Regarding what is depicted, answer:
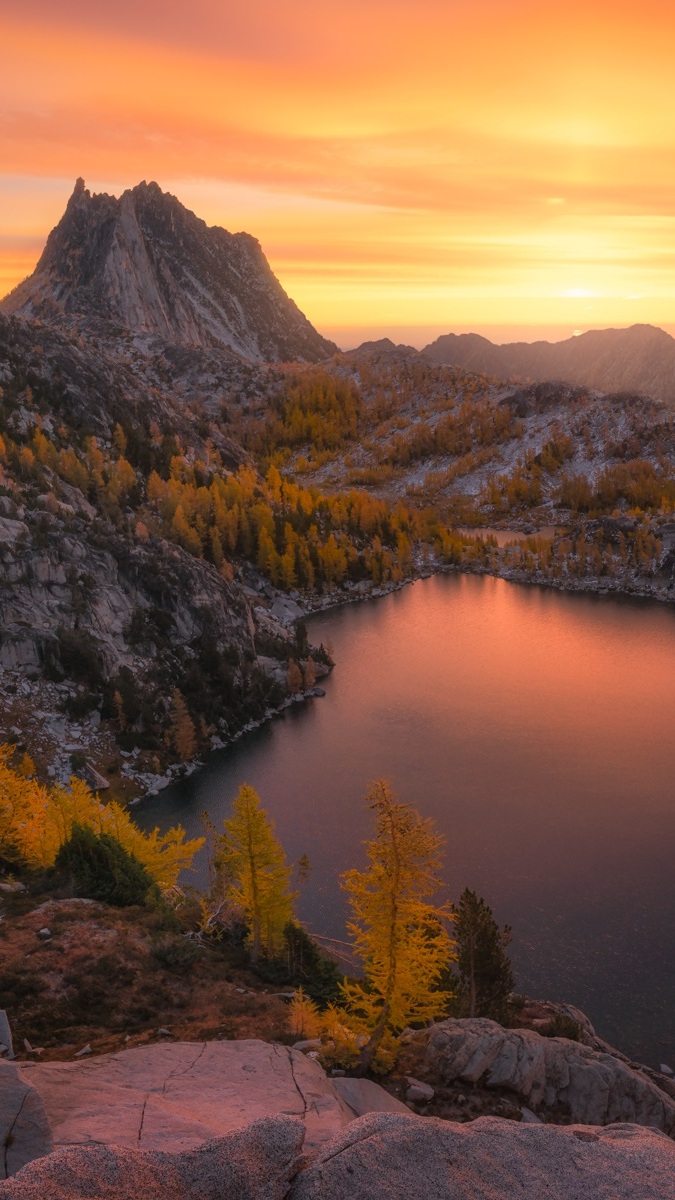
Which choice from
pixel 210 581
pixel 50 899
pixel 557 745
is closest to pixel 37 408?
pixel 210 581

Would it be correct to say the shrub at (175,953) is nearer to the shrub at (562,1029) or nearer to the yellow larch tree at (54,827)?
the yellow larch tree at (54,827)

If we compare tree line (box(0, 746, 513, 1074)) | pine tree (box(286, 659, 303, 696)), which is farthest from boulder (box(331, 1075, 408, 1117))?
pine tree (box(286, 659, 303, 696))

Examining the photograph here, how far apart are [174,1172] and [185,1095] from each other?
924 cm

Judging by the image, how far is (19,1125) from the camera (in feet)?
52.1

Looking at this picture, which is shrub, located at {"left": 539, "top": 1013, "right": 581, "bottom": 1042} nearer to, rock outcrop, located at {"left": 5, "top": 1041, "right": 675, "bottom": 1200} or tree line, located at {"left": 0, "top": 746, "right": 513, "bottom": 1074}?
tree line, located at {"left": 0, "top": 746, "right": 513, "bottom": 1074}

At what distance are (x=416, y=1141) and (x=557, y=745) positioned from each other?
75286 millimetres

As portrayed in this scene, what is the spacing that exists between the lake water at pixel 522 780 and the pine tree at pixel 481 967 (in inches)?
433

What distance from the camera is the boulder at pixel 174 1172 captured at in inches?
495

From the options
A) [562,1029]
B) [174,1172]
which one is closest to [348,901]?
[562,1029]

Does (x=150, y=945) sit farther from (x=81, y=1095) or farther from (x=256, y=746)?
(x=256, y=746)

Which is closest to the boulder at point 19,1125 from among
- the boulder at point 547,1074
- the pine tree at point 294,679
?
the boulder at point 547,1074

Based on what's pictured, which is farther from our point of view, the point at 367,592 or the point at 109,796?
the point at 367,592

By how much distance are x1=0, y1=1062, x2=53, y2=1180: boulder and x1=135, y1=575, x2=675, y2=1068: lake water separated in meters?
38.7

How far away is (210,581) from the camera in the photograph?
372 ft
